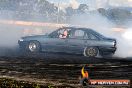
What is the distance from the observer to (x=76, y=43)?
56.4 ft

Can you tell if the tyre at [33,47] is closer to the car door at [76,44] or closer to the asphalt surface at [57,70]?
the car door at [76,44]

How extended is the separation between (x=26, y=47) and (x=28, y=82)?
8628mm

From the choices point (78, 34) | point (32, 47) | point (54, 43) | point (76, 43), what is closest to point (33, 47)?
point (32, 47)

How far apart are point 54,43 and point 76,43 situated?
112 centimetres

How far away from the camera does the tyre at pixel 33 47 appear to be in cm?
1777

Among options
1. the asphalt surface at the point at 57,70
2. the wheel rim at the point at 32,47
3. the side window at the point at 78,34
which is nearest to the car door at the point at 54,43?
the wheel rim at the point at 32,47

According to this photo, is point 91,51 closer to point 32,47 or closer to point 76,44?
point 76,44

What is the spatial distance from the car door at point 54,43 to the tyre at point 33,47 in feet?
1.04

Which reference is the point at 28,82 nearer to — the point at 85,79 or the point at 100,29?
the point at 85,79

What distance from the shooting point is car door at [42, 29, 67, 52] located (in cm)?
1734

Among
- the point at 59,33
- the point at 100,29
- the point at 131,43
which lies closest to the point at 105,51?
the point at 59,33

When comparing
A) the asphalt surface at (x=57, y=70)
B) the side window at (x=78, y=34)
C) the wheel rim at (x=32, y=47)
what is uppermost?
the side window at (x=78, y=34)

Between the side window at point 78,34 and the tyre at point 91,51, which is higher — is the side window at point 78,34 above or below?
above

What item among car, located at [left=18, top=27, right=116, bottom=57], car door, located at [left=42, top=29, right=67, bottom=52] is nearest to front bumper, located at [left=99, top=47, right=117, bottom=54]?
car, located at [left=18, top=27, right=116, bottom=57]
